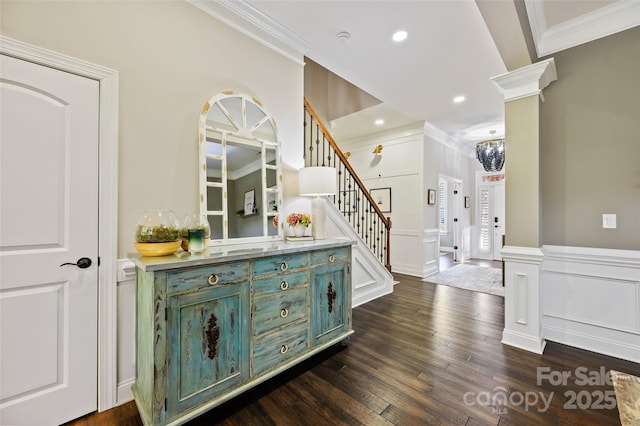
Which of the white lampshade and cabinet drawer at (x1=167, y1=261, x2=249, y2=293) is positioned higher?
the white lampshade

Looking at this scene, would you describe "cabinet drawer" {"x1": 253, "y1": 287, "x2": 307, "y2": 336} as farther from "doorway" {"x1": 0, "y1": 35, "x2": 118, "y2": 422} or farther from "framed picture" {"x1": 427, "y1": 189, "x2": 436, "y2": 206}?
"framed picture" {"x1": 427, "y1": 189, "x2": 436, "y2": 206}

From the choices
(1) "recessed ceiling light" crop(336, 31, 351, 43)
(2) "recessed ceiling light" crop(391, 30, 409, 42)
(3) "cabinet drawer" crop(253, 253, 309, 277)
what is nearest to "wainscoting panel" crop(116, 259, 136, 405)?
(3) "cabinet drawer" crop(253, 253, 309, 277)

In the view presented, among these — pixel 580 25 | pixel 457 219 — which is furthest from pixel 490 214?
pixel 580 25

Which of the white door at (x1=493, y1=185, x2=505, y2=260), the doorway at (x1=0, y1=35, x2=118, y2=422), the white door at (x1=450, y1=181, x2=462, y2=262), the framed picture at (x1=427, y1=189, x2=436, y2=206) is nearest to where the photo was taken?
the doorway at (x1=0, y1=35, x2=118, y2=422)

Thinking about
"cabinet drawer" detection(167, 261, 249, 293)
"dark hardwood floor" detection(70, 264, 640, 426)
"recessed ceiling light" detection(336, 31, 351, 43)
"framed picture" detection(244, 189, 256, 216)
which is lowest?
"dark hardwood floor" detection(70, 264, 640, 426)

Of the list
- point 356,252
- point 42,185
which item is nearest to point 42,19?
point 42,185

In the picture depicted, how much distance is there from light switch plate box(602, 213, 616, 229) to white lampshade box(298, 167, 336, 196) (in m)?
2.53

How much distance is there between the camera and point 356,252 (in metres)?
3.65

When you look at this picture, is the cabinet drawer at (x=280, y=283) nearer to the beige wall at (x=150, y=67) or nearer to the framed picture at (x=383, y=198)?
the beige wall at (x=150, y=67)

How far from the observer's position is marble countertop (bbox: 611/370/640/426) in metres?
0.82

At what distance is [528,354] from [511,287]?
23.2 inches

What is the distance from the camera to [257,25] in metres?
2.45

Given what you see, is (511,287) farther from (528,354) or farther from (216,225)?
(216,225)

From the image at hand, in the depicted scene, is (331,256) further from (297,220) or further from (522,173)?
(522,173)
